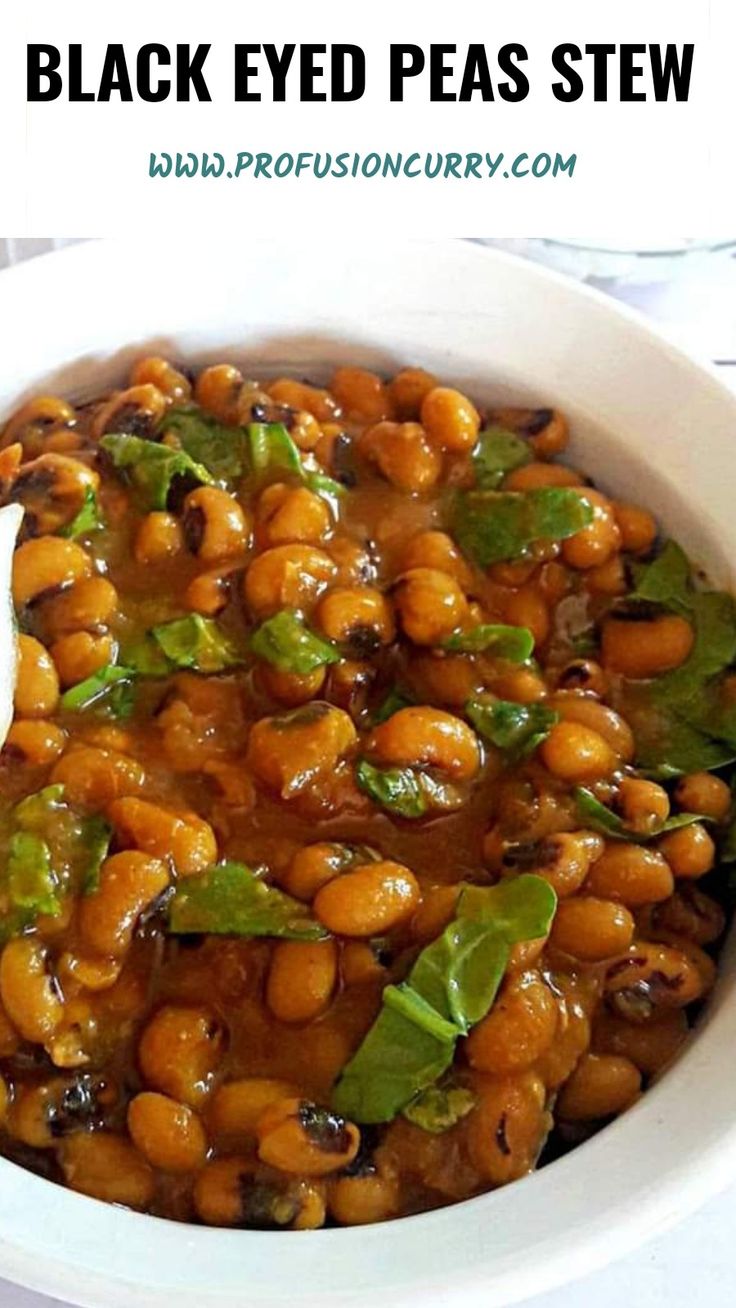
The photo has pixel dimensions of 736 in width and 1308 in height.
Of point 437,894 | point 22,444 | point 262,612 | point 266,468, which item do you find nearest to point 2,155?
point 22,444

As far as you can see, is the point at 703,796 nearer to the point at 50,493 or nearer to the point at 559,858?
the point at 559,858

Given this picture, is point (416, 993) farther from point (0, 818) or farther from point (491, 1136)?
point (0, 818)

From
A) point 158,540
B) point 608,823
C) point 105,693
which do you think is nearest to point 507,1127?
point 608,823

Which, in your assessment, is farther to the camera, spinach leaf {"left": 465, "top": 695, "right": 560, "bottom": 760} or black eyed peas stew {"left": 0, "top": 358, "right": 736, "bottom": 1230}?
spinach leaf {"left": 465, "top": 695, "right": 560, "bottom": 760}

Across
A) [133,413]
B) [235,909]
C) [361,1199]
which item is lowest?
[361,1199]

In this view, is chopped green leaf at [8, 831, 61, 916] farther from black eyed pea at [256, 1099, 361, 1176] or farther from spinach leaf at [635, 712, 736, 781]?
spinach leaf at [635, 712, 736, 781]

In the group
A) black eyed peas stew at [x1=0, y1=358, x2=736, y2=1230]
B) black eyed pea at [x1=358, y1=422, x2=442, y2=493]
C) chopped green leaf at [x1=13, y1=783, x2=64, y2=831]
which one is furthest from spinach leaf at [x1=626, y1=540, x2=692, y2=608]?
chopped green leaf at [x1=13, y1=783, x2=64, y2=831]
